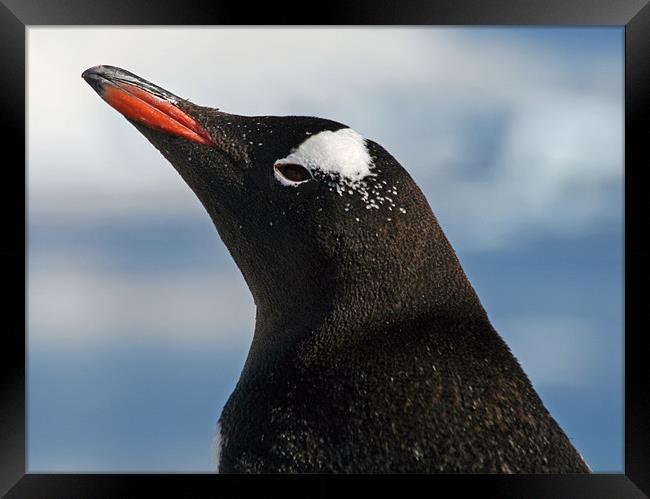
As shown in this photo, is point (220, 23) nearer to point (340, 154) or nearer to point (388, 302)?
point (340, 154)

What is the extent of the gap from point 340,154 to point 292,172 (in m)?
0.14

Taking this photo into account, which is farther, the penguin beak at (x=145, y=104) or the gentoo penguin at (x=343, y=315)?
the penguin beak at (x=145, y=104)

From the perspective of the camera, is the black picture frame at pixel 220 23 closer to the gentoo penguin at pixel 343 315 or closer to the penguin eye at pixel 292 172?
the gentoo penguin at pixel 343 315

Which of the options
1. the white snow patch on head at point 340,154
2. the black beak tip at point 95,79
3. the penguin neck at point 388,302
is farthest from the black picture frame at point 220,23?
the penguin neck at point 388,302

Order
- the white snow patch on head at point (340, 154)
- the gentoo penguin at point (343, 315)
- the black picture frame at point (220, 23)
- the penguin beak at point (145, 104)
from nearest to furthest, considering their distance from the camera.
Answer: the gentoo penguin at point (343, 315) → the white snow patch on head at point (340, 154) → the penguin beak at point (145, 104) → the black picture frame at point (220, 23)

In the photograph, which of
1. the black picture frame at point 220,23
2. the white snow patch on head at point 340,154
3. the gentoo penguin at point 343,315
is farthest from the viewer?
the black picture frame at point 220,23

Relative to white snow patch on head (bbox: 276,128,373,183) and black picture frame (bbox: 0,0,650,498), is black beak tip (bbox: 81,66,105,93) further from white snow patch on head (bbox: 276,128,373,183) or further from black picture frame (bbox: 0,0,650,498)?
white snow patch on head (bbox: 276,128,373,183)

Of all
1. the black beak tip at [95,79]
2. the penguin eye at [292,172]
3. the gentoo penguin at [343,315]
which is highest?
the black beak tip at [95,79]

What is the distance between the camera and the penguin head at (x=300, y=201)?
1.85m

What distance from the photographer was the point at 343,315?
188 centimetres

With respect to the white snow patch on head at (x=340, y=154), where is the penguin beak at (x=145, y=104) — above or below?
above

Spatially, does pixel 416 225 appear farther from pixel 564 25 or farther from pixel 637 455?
pixel 637 455

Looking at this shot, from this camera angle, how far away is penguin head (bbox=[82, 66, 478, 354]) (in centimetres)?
185

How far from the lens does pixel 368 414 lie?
1.72 meters
